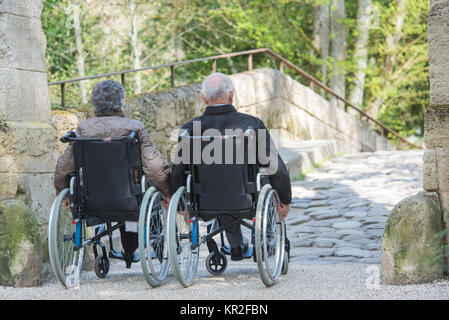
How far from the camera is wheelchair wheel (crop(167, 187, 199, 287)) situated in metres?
4.04

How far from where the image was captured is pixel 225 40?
18.4 m

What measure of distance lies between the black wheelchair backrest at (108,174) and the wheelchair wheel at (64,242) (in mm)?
153

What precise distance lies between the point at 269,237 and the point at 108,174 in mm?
1083

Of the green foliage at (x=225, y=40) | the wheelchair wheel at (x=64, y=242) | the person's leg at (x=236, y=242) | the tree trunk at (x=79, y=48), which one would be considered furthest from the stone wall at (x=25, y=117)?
the green foliage at (x=225, y=40)

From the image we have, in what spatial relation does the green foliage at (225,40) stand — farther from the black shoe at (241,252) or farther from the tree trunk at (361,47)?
the black shoe at (241,252)

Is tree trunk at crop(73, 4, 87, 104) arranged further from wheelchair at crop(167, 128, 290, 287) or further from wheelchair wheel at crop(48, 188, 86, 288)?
wheelchair at crop(167, 128, 290, 287)

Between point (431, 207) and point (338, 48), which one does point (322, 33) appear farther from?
point (431, 207)

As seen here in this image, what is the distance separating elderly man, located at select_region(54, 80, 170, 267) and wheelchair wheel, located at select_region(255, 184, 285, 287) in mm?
672

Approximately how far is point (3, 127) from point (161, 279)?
4.81 feet

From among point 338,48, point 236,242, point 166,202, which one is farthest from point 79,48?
point 236,242

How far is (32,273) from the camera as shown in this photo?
4406mm

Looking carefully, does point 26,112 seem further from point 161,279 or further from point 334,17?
point 334,17

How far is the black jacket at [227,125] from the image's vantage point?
4.30 metres

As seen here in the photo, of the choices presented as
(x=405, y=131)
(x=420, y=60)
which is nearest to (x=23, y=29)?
(x=420, y=60)
